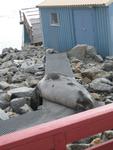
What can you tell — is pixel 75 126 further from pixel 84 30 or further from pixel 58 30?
pixel 58 30

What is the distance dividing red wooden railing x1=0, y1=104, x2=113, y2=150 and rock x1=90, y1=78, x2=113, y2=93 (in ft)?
20.8

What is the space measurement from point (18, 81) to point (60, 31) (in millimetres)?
5568

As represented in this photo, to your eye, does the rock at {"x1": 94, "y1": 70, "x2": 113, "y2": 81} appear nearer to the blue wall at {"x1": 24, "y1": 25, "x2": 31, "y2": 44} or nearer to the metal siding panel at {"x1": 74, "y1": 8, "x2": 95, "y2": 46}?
the metal siding panel at {"x1": 74, "y1": 8, "x2": 95, "y2": 46}

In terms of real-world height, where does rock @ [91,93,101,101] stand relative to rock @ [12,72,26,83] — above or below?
above

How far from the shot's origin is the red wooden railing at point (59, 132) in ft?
6.40

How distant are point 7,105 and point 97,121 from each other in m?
5.81

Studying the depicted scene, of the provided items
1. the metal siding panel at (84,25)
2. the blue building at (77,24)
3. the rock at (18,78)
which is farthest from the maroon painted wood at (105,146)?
the metal siding panel at (84,25)

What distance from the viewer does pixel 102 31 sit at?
549 inches

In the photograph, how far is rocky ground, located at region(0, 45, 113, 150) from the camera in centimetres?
707

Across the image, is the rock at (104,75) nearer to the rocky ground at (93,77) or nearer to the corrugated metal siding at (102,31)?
the rocky ground at (93,77)

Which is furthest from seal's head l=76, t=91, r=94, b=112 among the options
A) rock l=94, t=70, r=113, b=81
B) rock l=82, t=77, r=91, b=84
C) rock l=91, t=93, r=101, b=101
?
rock l=94, t=70, r=113, b=81

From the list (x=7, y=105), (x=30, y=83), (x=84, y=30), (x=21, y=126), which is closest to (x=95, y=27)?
(x=84, y=30)

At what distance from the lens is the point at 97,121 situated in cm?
219

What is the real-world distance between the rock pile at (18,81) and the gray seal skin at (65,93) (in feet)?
1.55
